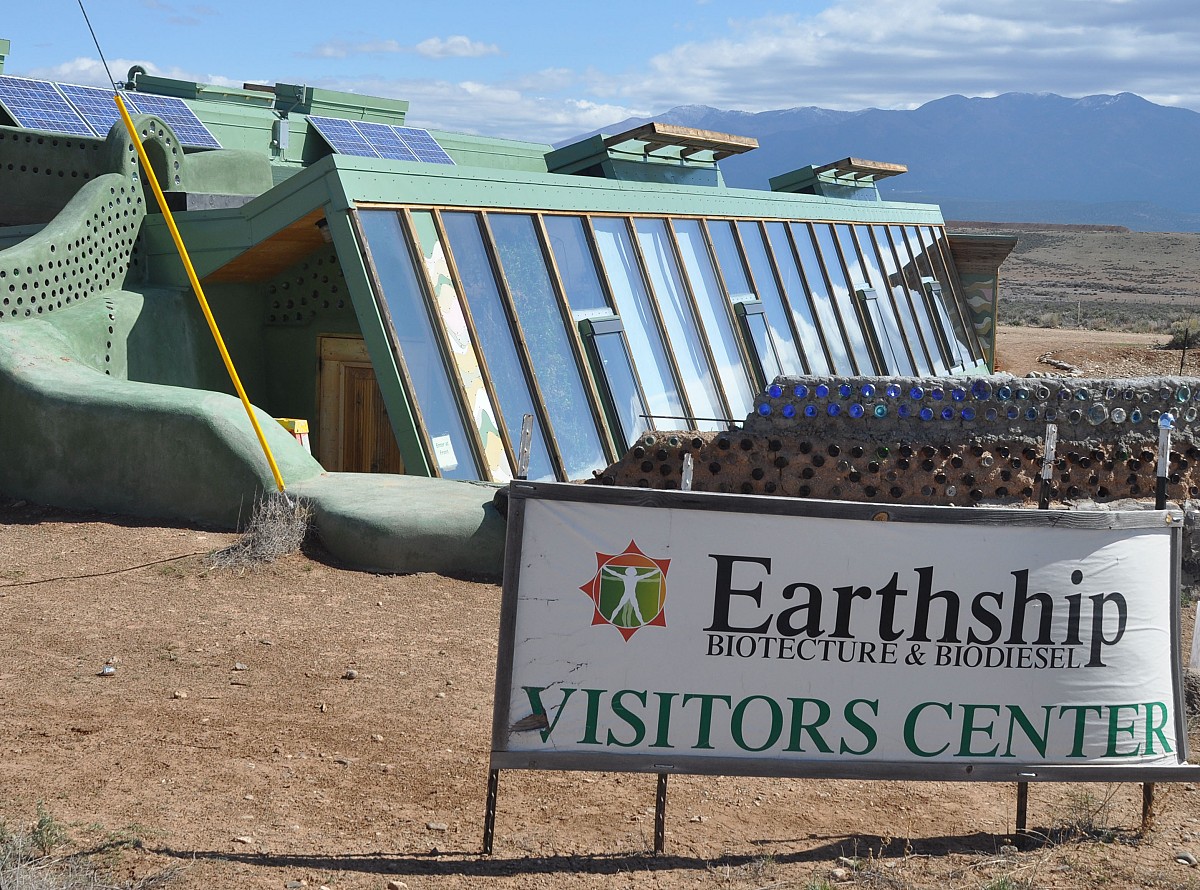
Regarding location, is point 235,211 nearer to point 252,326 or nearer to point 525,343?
point 252,326

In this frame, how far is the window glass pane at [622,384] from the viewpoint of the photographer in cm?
1273

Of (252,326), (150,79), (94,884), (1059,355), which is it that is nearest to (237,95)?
(150,79)

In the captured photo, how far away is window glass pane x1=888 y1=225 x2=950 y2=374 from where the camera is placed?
22.5 metres

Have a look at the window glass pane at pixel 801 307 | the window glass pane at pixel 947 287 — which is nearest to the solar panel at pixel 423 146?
the window glass pane at pixel 801 307

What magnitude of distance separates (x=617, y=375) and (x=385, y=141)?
7612mm

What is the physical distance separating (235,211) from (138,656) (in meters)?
6.15

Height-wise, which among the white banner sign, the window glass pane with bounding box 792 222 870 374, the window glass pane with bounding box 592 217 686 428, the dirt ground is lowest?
the dirt ground

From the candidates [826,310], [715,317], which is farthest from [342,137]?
[826,310]

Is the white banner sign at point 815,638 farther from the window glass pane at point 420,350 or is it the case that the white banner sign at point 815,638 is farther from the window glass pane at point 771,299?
the window glass pane at point 771,299

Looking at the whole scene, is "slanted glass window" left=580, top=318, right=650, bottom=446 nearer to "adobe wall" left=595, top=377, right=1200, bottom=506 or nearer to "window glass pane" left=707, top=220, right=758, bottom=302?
"adobe wall" left=595, top=377, right=1200, bottom=506

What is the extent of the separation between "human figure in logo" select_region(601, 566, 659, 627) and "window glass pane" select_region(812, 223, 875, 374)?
14.3 m

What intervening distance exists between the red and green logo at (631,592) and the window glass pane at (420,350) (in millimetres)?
5812

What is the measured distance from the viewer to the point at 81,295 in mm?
12039

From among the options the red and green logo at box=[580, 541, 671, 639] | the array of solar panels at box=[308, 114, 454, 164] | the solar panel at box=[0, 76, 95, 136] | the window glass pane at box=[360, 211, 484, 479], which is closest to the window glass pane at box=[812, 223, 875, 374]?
the array of solar panels at box=[308, 114, 454, 164]
